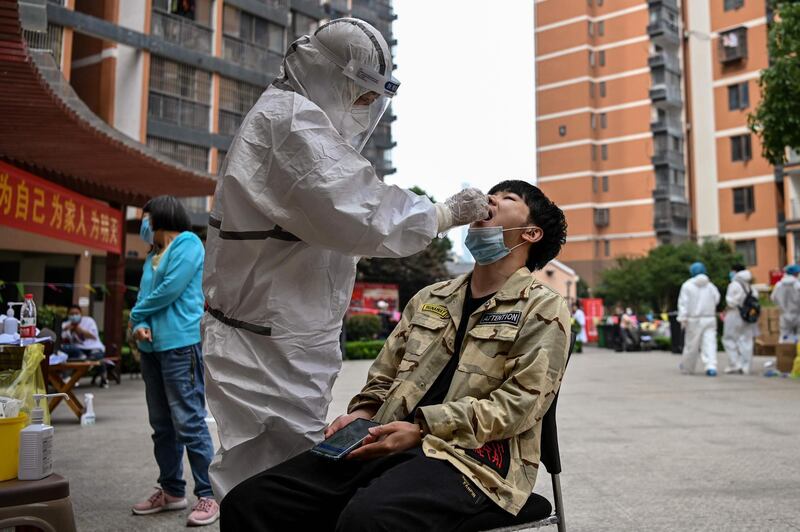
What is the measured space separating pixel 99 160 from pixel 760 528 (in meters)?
8.36

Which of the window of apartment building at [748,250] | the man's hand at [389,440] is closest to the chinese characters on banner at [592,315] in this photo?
the window of apartment building at [748,250]

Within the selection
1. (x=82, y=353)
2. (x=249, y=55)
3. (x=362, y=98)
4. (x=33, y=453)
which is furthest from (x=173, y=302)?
(x=249, y=55)

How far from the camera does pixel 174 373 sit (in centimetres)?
373

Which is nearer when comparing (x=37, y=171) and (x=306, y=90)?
(x=306, y=90)

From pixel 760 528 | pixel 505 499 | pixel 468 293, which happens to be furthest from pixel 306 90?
pixel 760 528

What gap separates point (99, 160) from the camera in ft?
30.1

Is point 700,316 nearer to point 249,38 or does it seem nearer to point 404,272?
point 249,38

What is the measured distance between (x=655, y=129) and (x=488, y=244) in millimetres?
47500

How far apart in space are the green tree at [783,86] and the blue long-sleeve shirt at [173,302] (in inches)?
386

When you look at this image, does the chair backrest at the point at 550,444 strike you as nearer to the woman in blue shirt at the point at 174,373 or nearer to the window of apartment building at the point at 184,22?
the woman in blue shirt at the point at 174,373

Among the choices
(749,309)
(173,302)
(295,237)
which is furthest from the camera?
(749,309)

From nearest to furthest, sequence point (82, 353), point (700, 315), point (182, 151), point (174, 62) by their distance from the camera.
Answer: point (82, 353), point (700, 315), point (174, 62), point (182, 151)

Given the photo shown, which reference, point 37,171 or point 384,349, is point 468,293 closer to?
point 384,349

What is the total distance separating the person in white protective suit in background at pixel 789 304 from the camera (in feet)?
36.1
